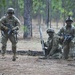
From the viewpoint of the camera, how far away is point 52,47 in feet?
38.3

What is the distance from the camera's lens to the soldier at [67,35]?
444 inches

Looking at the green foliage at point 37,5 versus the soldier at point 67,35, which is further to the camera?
the green foliage at point 37,5

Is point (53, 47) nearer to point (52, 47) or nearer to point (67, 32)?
point (52, 47)

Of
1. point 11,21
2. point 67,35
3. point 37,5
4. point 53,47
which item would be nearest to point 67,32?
point 67,35

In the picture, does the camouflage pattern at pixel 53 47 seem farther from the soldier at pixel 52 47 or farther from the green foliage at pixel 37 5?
the green foliage at pixel 37 5

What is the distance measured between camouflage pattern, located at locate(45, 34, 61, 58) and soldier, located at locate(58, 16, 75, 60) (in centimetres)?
27

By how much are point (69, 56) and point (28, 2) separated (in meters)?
11.8

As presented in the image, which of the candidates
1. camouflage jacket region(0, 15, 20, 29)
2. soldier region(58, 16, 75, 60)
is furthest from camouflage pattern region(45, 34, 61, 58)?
camouflage jacket region(0, 15, 20, 29)

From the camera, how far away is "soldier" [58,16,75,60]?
1129 centimetres

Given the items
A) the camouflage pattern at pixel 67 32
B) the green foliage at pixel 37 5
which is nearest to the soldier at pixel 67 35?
the camouflage pattern at pixel 67 32

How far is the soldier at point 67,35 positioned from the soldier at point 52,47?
0.25 m

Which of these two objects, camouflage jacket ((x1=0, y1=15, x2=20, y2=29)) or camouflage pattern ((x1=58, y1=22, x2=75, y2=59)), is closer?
camouflage jacket ((x1=0, y1=15, x2=20, y2=29))

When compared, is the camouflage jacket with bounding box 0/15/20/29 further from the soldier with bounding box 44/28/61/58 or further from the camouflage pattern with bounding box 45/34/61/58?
the camouflage pattern with bounding box 45/34/61/58

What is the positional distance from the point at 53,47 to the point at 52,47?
0.07 metres
